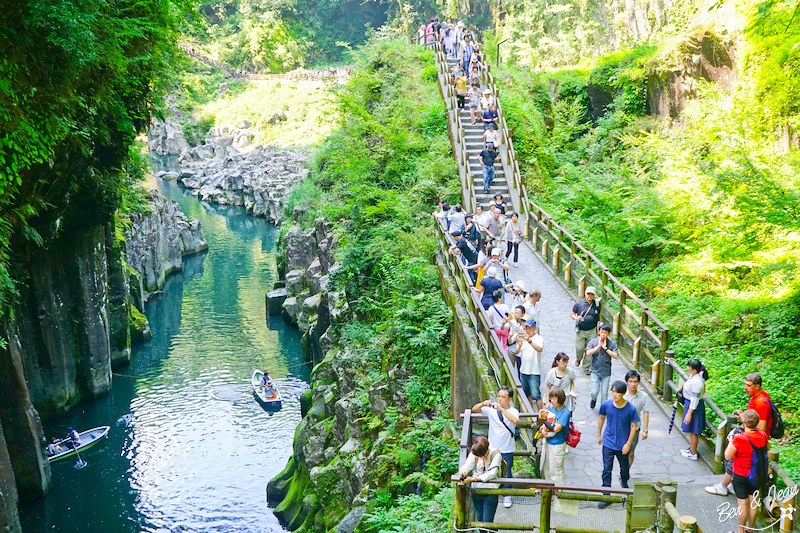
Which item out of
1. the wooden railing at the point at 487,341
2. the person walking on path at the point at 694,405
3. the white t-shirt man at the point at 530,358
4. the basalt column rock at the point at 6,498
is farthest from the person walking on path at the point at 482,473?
the basalt column rock at the point at 6,498

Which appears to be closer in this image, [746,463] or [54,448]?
[746,463]

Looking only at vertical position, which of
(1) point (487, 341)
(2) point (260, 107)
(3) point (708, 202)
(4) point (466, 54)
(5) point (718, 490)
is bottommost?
(5) point (718, 490)

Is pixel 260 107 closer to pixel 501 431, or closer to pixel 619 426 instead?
pixel 501 431

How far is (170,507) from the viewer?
2328 cm

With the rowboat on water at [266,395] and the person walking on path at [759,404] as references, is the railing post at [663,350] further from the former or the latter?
the rowboat on water at [266,395]

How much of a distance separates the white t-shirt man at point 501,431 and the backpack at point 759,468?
2903mm

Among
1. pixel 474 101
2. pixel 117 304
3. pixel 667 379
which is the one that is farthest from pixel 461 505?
pixel 117 304

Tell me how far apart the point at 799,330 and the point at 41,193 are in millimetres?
19592

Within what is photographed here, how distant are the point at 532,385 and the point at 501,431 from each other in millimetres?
2224

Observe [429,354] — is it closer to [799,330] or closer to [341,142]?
[799,330]

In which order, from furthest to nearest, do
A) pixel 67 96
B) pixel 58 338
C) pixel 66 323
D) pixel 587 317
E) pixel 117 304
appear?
pixel 117 304, pixel 66 323, pixel 58 338, pixel 67 96, pixel 587 317

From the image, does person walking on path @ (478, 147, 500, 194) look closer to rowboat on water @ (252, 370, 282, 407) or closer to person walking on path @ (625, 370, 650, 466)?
rowboat on water @ (252, 370, 282, 407)

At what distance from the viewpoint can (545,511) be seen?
792 centimetres

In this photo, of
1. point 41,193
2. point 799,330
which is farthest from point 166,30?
point 799,330
